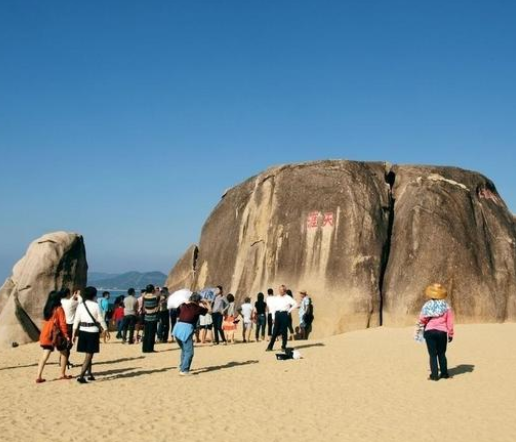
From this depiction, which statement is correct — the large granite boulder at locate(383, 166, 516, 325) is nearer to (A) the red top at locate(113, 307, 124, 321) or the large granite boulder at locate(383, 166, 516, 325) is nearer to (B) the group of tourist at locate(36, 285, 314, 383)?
(B) the group of tourist at locate(36, 285, 314, 383)

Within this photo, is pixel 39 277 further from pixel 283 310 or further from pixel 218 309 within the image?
pixel 283 310

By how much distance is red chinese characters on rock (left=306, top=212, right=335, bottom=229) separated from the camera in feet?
71.2

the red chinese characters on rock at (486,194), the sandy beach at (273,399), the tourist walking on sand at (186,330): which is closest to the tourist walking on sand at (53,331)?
the sandy beach at (273,399)

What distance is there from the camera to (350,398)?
33.2 feet

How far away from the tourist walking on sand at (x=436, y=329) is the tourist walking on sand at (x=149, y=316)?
7.45 m

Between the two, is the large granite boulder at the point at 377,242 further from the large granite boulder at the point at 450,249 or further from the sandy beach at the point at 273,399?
the sandy beach at the point at 273,399

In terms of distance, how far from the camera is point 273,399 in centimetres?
1005

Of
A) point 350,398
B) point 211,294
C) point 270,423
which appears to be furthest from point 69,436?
point 211,294

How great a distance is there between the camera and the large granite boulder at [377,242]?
20.6m

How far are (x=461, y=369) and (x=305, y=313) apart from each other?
7358 millimetres

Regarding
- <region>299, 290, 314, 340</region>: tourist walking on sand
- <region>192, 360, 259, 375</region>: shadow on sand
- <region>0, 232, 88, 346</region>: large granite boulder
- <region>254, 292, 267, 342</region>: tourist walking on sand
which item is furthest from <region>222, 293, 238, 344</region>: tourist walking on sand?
<region>0, 232, 88, 346</region>: large granite boulder

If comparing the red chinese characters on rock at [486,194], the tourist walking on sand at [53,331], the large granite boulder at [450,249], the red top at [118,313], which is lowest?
the red top at [118,313]

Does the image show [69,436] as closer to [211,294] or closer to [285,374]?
[285,374]

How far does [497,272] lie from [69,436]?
17.7m
